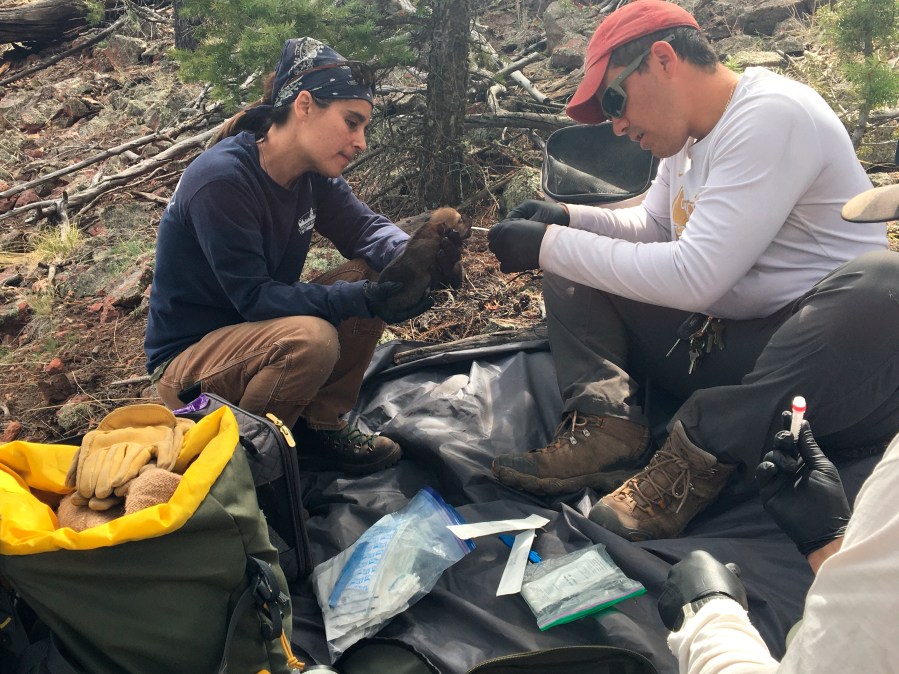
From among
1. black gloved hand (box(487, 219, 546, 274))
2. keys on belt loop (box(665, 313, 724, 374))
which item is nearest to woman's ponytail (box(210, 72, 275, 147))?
black gloved hand (box(487, 219, 546, 274))

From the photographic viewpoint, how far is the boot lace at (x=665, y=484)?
6.84 ft

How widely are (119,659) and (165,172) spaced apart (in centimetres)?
472

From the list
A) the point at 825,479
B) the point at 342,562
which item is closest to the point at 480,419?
the point at 342,562

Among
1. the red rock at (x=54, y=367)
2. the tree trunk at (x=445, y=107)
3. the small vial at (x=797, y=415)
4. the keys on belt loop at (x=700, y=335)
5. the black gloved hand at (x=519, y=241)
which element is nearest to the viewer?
the small vial at (x=797, y=415)

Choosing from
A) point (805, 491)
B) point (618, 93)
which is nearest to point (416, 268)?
point (618, 93)

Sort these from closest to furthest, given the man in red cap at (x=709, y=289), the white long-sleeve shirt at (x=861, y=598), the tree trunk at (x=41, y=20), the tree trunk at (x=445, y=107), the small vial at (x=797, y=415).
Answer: the white long-sleeve shirt at (x=861, y=598) → the small vial at (x=797, y=415) → the man in red cap at (x=709, y=289) → the tree trunk at (x=445, y=107) → the tree trunk at (x=41, y=20)

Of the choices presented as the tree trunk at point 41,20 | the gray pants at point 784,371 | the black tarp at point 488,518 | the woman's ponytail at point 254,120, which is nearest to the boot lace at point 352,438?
the black tarp at point 488,518

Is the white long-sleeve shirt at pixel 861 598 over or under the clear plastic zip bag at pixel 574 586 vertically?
over

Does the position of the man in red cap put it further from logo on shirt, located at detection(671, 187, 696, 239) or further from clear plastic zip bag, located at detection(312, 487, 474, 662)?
clear plastic zip bag, located at detection(312, 487, 474, 662)

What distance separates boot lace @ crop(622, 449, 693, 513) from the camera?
2086 millimetres

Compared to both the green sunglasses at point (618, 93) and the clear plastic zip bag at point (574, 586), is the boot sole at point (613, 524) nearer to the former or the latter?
the clear plastic zip bag at point (574, 586)

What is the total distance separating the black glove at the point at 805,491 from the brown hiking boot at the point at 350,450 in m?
1.29

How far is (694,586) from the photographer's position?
141 centimetres

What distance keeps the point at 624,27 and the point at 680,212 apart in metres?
0.62
